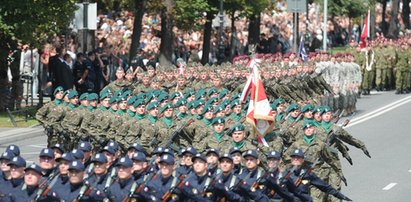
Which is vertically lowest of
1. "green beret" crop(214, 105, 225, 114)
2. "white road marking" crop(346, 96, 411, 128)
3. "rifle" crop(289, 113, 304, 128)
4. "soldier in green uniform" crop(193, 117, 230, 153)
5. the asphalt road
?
the asphalt road

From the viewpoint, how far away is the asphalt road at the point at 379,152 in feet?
88.6

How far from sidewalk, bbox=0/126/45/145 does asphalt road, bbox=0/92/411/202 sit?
38mm

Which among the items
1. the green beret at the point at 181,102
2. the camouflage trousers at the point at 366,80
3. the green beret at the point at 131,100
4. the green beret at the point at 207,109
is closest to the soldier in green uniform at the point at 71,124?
the green beret at the point at 131,100

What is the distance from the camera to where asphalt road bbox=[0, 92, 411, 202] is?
88.6 ft

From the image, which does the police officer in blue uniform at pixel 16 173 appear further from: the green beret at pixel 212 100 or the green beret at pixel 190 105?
the green beret at pixel 212 100

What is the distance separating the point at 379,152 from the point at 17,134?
7.93 meters

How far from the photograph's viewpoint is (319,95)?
129 feet

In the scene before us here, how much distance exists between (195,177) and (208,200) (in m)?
0.35

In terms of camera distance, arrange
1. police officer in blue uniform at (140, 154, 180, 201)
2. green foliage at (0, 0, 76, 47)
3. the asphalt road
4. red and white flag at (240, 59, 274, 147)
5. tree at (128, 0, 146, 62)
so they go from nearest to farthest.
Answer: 1. police officer in blue uniform at (140, 154, 180, 201)
2. red and white flag at (240, 59, 274, 147)
3. the asphalt road
4. green foliage at (0, 0, 76, 47)
5. tree at (128, 0, 146, 62)

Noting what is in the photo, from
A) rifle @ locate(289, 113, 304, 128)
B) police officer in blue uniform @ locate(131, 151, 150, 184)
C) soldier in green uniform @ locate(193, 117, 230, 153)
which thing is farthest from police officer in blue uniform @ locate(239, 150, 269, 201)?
rifle @ locate(289, 113, 304, 128)

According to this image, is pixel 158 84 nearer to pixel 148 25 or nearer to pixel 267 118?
pixel 267 118

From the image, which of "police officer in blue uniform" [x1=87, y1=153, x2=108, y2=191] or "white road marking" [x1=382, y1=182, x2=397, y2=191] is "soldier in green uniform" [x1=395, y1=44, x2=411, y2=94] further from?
"police officer in blue uniform" [x1=87, y1=153, x2=108, y2=191]

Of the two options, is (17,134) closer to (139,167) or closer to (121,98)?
(121,98)

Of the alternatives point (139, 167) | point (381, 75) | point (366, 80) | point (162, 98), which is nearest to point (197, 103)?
point (162, 98)
